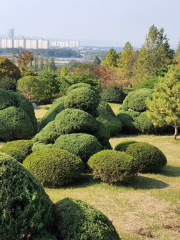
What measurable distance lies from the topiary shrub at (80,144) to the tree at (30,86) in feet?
58.3

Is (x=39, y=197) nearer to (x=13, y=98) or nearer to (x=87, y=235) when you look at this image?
(x=87, y=235)

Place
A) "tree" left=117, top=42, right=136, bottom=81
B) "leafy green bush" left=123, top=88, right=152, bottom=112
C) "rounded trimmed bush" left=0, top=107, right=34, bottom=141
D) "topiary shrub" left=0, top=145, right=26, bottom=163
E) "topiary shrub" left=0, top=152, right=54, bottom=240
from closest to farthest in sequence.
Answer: "topiary shrub" left=0, top=152, right=54, bottom=240 → "topiary shrub" left=0, top=145, right=26, bottom=163 → "rounded trimmed bush" left=0, top=107, right=34, bottom=141 → "leafy green bush" left=123, top=88, right=152, bottom=112 → "tree" left=117, top=42, right=136, bottom=81

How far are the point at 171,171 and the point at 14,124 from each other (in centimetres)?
624

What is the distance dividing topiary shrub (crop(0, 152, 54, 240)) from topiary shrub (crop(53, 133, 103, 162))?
4233 mm

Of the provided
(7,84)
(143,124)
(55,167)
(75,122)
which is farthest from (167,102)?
(7,84)

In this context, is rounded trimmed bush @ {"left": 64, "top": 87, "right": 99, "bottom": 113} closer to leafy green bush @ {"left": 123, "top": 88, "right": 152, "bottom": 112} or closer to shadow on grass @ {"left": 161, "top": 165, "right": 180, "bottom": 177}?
shadow on grass @ {"left": 161, "top": 165, "right": 180, "bottom": 177}

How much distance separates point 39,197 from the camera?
2.54 metres

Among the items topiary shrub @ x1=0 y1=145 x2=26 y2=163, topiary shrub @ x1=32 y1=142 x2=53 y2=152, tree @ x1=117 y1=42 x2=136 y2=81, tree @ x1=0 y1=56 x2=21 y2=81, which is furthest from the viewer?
tree @ x1=117 y1=42 x2=136 y2=81

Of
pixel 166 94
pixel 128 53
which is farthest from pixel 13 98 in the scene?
pixel 128 53

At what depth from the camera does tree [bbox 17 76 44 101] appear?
24.0 meters

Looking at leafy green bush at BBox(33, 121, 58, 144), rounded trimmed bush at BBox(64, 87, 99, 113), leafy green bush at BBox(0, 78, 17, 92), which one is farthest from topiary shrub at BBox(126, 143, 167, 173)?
leafy green bush at BBox(0, 78, 17, 92)

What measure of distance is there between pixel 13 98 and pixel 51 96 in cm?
1445

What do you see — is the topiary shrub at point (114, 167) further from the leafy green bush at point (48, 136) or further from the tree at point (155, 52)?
the tree at point (155, 52)

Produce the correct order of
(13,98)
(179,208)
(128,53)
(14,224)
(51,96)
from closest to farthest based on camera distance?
1. (14,224)
2. (179,208)
3. (13,98)
4. (51,96)
5. (128,53)
